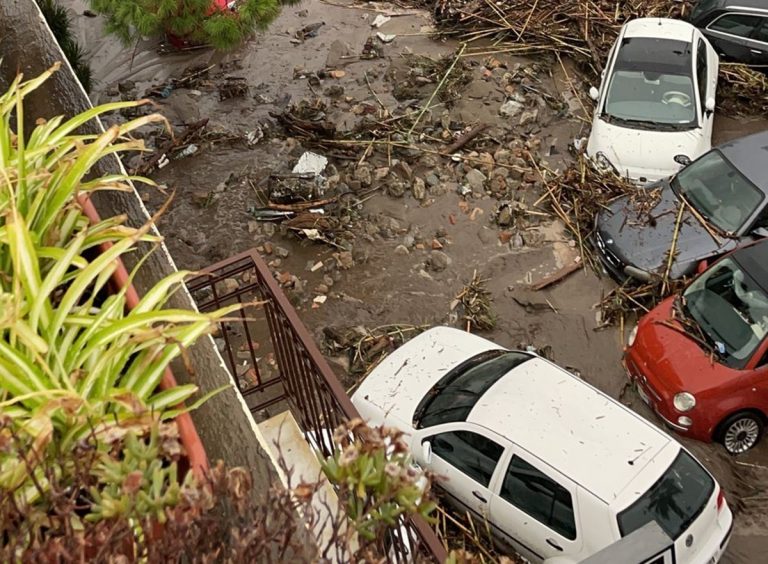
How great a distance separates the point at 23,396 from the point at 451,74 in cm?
1061

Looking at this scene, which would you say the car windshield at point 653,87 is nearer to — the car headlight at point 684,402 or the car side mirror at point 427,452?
the car headlight at point 684,402

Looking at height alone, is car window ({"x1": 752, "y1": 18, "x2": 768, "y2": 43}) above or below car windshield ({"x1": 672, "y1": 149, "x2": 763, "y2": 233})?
above

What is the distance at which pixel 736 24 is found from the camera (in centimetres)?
1128

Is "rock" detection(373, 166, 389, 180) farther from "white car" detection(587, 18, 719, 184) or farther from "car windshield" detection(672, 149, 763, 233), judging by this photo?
"car windshield" detection(672, 149, 763, 233)

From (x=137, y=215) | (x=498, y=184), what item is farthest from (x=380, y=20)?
(x=137, y=215)

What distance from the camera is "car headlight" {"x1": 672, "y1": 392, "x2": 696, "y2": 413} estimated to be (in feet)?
22.1

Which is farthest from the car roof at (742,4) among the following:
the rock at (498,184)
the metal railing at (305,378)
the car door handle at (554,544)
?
the metal railing at (305,378)

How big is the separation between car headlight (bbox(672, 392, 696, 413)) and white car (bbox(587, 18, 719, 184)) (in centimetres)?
332

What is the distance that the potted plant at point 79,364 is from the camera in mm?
2002

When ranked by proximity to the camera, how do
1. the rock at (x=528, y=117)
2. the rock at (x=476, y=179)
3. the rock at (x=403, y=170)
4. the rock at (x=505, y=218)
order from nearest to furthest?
the rock at (x=505, y=218) → the rock at (x=476, y=179) → the rock at (x=403, y=170) → the rock at (x=528, y=117)

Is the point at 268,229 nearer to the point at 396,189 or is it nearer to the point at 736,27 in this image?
the point at 396,189

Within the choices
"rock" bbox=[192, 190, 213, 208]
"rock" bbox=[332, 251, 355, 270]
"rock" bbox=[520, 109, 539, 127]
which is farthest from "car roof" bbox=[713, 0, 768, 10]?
"rock" bbox=[192, 190, 213, 208]

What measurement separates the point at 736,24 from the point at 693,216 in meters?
4.52

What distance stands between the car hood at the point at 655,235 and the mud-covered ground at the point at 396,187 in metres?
0.56
